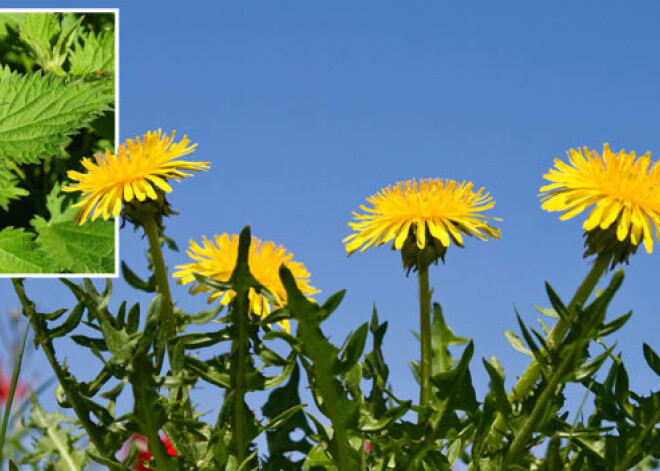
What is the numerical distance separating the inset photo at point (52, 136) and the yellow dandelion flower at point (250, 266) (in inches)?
30.5

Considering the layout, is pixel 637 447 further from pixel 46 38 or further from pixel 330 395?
pixel 46 38

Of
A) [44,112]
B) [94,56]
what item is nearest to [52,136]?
[44,112]

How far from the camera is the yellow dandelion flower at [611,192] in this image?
2.23 meters

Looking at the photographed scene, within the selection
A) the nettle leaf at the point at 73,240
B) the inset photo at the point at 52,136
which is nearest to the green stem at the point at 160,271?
the inset photo at the point at 52,136

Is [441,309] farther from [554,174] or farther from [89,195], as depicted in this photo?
[89,195]

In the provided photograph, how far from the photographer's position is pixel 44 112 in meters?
3.57

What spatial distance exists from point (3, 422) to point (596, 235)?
164 cm

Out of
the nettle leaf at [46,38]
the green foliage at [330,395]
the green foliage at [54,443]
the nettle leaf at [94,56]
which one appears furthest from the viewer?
the nettle leaf at [46,38]

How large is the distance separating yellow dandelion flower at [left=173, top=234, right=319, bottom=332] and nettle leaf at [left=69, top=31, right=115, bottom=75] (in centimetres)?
157

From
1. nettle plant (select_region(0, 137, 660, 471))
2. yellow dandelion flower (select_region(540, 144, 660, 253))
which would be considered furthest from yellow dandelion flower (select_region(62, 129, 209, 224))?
yellow dandelion flower (select_region(540, 144, 660, 253))

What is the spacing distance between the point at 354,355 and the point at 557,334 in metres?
0.54

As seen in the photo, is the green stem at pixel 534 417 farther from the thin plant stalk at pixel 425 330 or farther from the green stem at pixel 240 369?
the green stem at pixel 240 369

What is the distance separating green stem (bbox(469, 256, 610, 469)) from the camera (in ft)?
7.47

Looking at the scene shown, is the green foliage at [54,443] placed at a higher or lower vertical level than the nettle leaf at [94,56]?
lower
